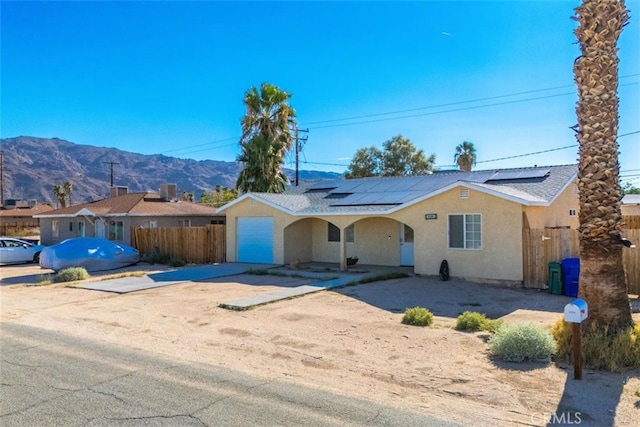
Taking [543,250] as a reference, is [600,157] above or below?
above

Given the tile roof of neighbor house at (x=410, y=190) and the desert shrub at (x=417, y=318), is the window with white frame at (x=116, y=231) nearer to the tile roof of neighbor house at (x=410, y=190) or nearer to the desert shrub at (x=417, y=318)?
the tile roof of neighbor house at (x=410, y=190)

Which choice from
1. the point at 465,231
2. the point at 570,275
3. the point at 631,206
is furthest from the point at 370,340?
the point at 631,206

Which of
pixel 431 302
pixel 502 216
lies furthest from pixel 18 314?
pixel 502 216

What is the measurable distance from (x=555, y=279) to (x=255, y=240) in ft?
43.7

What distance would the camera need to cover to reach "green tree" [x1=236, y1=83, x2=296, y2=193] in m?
29.8

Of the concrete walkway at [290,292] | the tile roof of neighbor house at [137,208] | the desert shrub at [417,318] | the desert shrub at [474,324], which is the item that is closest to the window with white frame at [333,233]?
the concrete walkway at [290,292]

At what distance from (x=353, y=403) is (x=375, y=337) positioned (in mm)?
3495

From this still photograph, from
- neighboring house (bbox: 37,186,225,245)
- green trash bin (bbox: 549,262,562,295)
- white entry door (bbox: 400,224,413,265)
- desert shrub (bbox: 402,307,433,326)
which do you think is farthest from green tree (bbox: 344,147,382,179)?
desert shrub (bbox: 402,307,433,326)

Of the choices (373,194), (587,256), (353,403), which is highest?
(373,194)

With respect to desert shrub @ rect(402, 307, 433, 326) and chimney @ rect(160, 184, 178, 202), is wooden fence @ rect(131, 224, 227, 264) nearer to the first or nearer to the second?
chimney @ rect(160, 184, 178, 202)

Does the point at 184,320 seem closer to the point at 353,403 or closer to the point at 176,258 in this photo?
the point at 353,403

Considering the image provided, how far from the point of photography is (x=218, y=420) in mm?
5250

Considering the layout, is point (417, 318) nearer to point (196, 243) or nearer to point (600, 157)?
point (600, 157)

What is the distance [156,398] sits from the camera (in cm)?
587
